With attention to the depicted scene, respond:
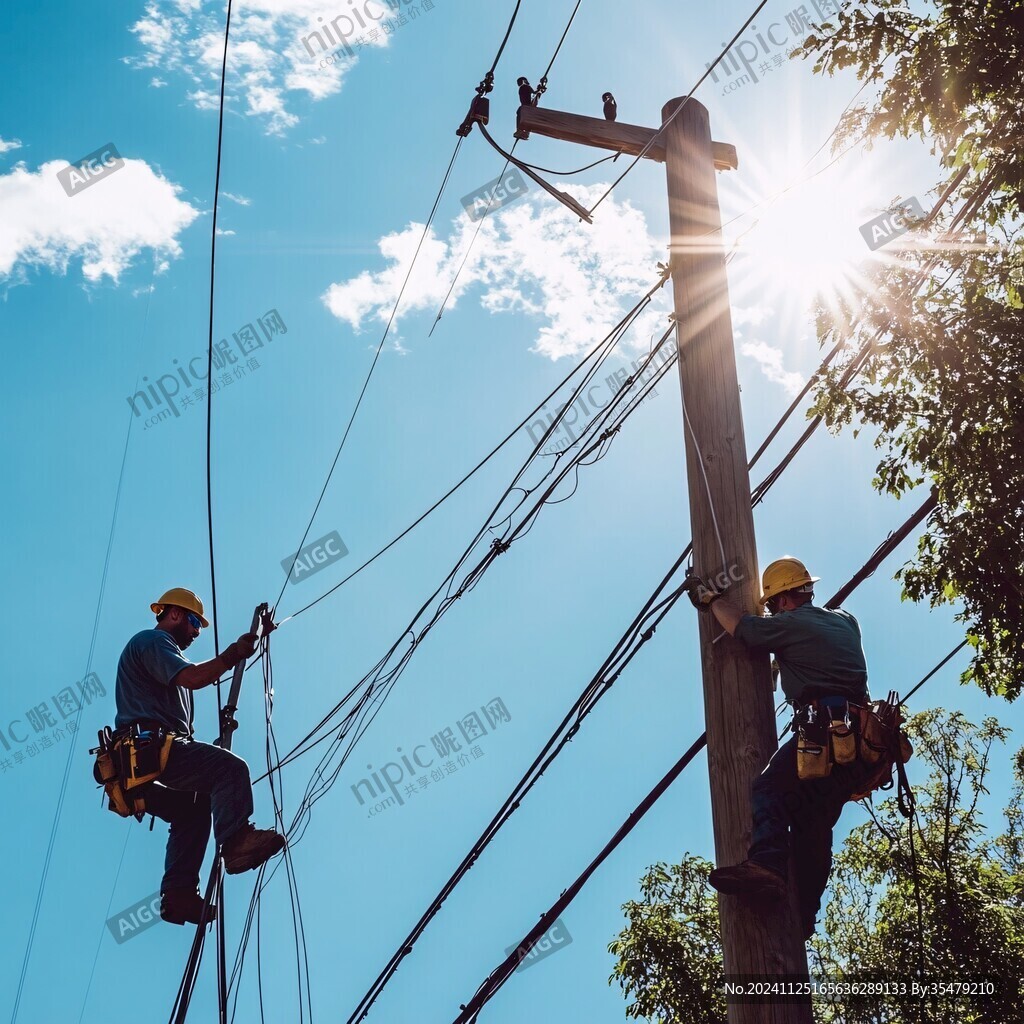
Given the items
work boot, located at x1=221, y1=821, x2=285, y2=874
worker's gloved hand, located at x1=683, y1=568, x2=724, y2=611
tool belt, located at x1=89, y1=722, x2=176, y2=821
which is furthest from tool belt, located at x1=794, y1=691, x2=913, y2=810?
tool belt, located at x1=89, y1=722, x2=176, y2=821

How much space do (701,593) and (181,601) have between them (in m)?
3.15

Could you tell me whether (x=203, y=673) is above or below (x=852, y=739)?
above

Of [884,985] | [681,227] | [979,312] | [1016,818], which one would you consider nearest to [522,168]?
[681,227]

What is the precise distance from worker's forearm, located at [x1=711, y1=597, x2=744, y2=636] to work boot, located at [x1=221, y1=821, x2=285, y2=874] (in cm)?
259

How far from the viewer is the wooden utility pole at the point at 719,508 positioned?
3482 mm

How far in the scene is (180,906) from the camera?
5.23 metres

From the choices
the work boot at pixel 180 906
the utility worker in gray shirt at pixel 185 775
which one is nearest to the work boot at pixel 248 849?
the utility worker in gray shirt at pixel 185 775

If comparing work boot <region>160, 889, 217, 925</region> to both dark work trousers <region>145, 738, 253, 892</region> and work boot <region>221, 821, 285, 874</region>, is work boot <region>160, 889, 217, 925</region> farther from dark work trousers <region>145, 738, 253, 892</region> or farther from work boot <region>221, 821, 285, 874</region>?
work boot <region>221, 821, 285, 874</region>

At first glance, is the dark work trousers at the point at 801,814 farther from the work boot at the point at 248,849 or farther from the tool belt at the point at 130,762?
the tool belt at the point at 130,762

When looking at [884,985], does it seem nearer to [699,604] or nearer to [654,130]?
[699,604]

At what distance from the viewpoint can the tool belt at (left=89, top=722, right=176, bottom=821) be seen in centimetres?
508

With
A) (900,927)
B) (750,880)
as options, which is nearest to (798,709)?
(750,880)

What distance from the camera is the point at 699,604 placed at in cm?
407

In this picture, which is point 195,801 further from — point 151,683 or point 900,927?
point 900,927
